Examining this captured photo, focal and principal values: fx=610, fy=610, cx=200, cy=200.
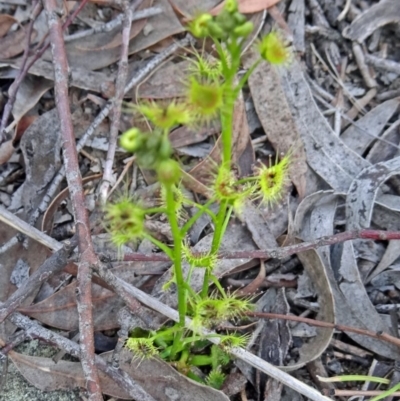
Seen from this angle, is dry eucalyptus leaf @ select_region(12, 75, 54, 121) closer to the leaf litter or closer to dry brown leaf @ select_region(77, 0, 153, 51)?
the leaf litter

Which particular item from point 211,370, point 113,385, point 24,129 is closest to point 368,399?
point 211,370

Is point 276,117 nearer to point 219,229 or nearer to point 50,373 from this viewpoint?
point 219,229

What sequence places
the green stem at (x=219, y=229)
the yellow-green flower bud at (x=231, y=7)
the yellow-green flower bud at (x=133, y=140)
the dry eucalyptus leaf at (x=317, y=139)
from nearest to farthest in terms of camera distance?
1. the yellow-green flower bud at (x=133, y=140)
2. the yellow-green flower bud at (x=231, y=7)
3. the green stem at (x=219, y=229)
4. the dry eucalyptus leaf at (x=317, y=139)

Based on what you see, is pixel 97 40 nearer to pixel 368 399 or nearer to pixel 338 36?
pixel 338 36

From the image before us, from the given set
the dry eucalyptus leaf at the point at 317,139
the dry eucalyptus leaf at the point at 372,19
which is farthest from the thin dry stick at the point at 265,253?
the dry eucalyptus leaf at the point at 372,19

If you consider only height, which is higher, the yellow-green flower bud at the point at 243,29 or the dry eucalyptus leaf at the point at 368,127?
the yellow-green flower bud at the point at 243,29

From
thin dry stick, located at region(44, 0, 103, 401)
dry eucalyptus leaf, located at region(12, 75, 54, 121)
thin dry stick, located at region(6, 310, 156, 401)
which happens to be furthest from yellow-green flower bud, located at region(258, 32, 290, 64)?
dry eucalyptus leaf, located at region(12, 75, 54, 121)

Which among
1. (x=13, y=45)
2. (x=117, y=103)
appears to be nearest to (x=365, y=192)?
(x=117, y=103)

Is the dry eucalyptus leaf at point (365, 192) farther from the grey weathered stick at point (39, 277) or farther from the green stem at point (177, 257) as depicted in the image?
the grey weathered stick at point (39, 277)
